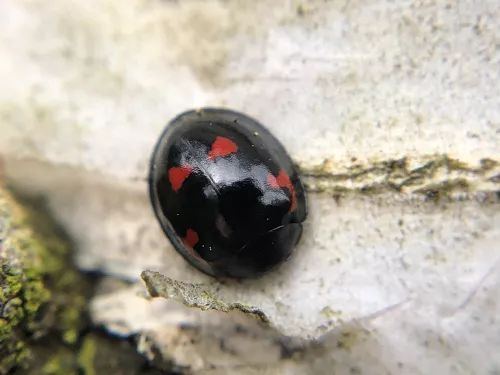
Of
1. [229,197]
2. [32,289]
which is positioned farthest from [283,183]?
[32,289]

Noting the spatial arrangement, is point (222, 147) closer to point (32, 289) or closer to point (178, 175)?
point (178, 175)

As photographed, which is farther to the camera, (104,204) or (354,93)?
(104,204)

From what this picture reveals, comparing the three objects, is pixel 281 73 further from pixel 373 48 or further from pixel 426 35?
pixel 426 35

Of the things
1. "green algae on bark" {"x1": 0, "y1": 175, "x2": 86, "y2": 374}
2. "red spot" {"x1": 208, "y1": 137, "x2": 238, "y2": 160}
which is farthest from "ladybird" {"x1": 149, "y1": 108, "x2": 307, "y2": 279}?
"green algae on bark" {"x1": 0, "y1": 175, "x2": 86, "y2": 374}

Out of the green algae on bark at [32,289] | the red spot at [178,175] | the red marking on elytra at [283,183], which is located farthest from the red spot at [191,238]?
the green algae on bark at [32,289]

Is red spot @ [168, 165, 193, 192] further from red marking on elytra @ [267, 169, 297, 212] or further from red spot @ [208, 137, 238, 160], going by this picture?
red marking on elytra @ [267, 169, 297, 212]

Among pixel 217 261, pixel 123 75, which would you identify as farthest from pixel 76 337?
pixel 123 75
